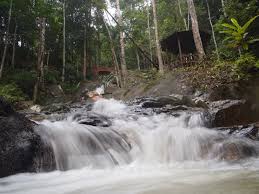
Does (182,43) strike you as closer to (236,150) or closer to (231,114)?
(231,114)

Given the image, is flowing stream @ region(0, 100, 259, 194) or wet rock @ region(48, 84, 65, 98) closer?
flowing stream @ region(0, 100, 259, 194)

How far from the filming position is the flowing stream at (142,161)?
3447 mm

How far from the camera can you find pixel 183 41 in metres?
17.3

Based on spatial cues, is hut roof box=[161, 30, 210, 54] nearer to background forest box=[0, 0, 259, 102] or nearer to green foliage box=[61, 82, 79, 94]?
background forest box=[0, 0, 259, 102]

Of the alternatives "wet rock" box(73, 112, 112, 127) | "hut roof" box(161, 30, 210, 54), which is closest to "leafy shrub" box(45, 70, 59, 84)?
"hut roof" box(161, 30, 210, 54)

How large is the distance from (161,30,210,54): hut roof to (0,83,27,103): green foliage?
8.66m

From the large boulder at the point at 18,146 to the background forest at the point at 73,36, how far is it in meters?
7.40

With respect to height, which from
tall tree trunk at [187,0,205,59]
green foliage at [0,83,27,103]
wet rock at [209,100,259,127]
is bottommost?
wet rock at [209,100,259,127]

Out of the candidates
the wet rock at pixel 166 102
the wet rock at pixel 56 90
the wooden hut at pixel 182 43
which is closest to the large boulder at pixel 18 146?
the wet rock at pixel 166 102

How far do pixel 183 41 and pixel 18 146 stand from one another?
14177 mm

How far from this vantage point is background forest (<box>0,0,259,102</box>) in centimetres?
1184

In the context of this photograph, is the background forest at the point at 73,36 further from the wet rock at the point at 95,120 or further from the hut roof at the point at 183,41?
the wet rock at the point at 95,120

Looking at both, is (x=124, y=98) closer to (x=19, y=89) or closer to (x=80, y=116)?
(x=80, y=116)

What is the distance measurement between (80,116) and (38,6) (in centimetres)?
1459
